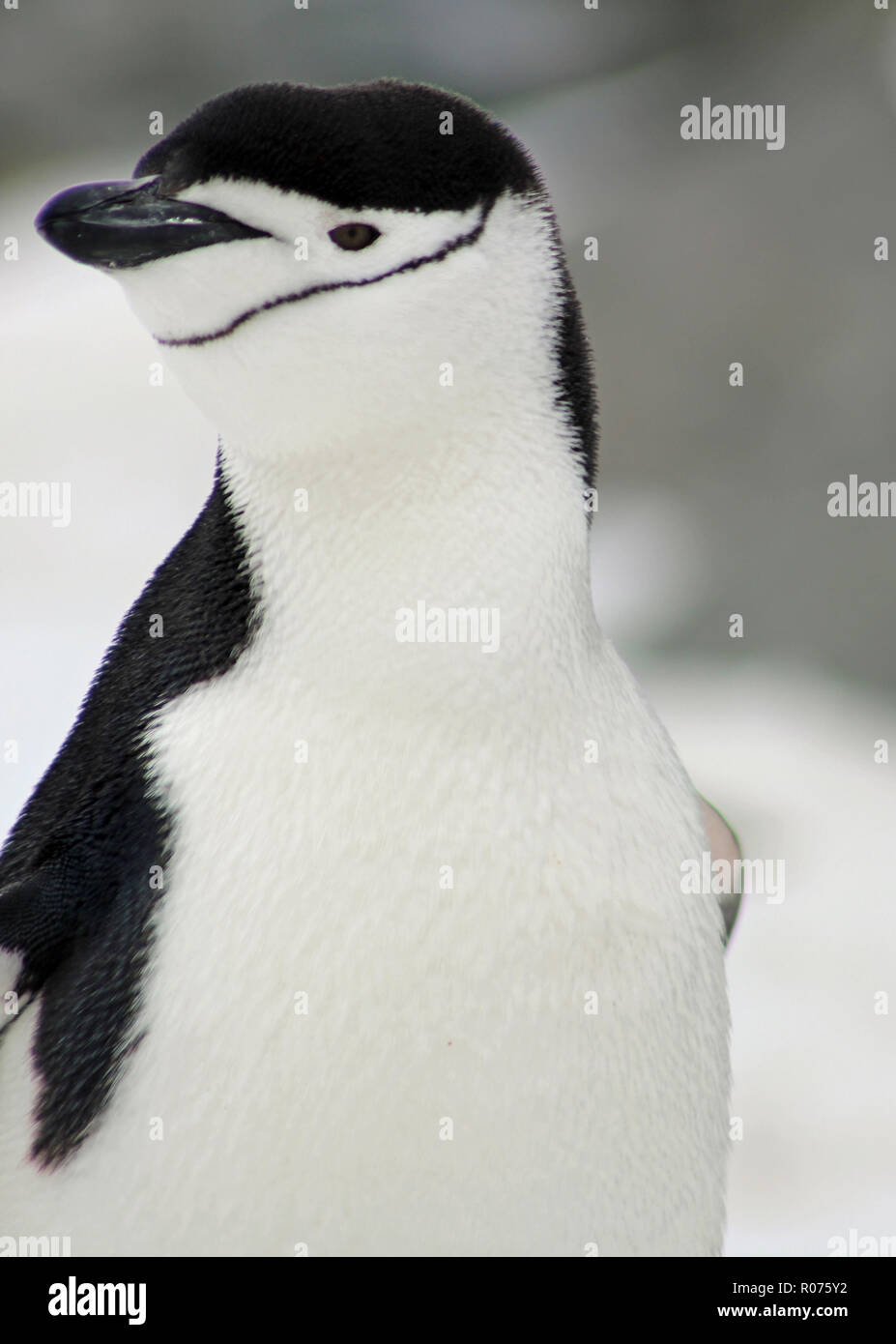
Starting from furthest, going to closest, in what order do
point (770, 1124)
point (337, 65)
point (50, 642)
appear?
point (337, 65) → point (50, 642) → point (770, 1124)

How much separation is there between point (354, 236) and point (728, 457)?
80.7 inches

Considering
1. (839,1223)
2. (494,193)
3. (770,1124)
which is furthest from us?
(770,1124)

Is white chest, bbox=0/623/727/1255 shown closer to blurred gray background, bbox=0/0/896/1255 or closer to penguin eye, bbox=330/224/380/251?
penguin eye, bbox=330/224/380/251

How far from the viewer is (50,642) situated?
2.44 m

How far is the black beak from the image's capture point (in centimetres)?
51

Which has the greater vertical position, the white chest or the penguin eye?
the penguin eye

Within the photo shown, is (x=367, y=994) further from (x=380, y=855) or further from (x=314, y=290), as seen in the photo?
(x=314, y=290)

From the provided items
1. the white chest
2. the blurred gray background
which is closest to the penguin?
the white chest

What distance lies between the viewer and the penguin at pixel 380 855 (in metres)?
0.56

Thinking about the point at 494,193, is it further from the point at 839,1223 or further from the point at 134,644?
the point at 839,1223

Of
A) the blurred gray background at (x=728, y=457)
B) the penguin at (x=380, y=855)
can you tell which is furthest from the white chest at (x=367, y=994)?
the blurred gray background at (x=728, y=457)

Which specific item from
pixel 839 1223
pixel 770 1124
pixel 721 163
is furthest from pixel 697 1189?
pixel 721 163

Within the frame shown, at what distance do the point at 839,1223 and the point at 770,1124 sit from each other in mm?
174

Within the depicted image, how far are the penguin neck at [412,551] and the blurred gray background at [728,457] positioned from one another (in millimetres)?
1349
